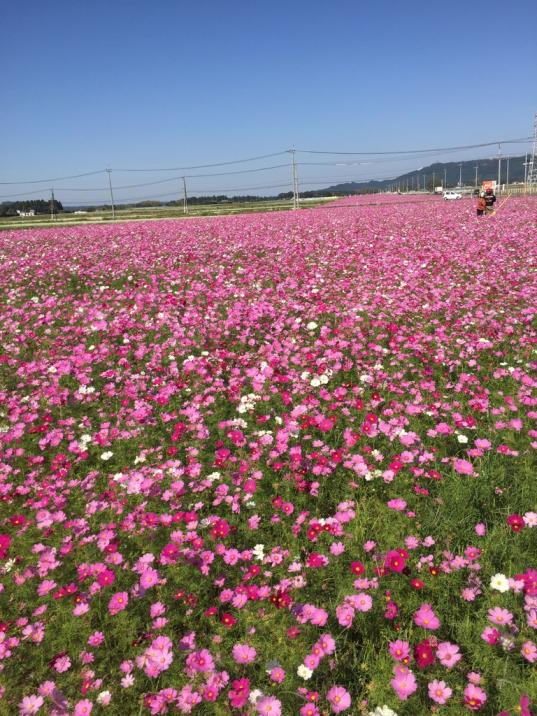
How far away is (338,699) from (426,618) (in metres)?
0.63

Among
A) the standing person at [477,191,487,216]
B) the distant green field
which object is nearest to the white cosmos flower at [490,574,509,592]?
the standing person at [477,191,487,216]

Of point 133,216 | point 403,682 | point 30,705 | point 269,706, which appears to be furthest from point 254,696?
point 133,216

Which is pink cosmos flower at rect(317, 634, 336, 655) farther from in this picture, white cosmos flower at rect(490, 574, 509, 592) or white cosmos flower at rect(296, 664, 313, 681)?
white cosmos flower at rect(490, 574, 509, 592)

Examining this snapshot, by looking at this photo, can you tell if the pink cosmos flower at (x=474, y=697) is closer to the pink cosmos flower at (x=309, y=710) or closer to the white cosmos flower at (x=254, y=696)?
the pink cosmos flower at (x=309, y=710)

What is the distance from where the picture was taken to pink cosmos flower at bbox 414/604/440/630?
232 centimetres

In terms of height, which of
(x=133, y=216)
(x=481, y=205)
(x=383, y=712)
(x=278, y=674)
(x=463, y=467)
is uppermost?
(x=133, y=216)

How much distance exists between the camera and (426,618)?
2.35 m

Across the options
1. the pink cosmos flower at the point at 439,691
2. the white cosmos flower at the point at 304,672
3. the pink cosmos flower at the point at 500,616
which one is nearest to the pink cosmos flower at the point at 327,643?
the white cosmos flower at the point at 304,672

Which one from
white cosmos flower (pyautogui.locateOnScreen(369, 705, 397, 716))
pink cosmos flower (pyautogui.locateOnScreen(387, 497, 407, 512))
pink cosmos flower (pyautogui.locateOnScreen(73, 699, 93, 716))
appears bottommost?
white cosmos flower (pyautogui.locateOnScreen(369, 705, 397, 716))

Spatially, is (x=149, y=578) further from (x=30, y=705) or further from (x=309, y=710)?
(x=309, y=710)

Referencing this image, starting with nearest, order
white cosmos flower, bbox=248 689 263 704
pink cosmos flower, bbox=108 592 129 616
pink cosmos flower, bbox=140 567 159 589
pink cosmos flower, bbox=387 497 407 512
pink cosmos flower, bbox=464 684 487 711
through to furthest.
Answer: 1. pink cosmos flower, bbox=464 684 487 711
2. white cosmos flower, bbox=248 689 263 704
3. pink cosmos flower, bbox=108 592 129 616
4. pink cosmos flower, bbox=140 567 159 589
5. pink cosmos flower, bbox=387 497 407 512

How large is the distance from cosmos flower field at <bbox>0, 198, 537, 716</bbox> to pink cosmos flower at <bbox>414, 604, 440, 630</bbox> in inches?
0.8

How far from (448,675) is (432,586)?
496mm

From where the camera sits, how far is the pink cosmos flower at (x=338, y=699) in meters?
2.02
